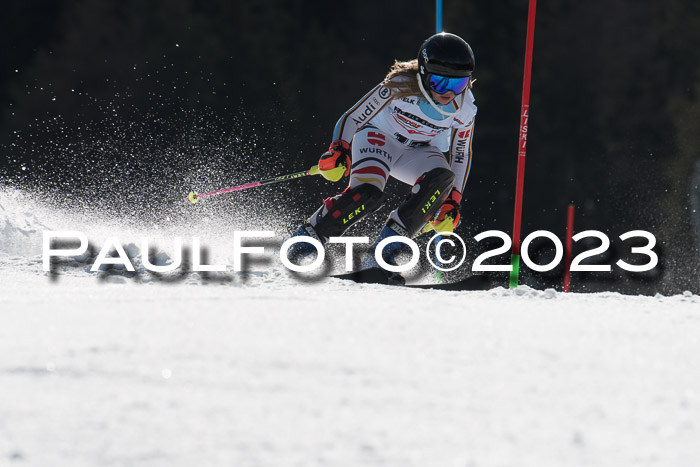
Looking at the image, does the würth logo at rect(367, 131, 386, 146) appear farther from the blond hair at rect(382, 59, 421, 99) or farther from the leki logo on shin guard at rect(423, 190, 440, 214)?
the leki logo on shin guard at rect(423, 190, 440, 214)

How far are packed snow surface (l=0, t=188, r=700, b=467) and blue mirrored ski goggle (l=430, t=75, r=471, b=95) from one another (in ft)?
6.53

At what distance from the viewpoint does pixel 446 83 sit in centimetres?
450

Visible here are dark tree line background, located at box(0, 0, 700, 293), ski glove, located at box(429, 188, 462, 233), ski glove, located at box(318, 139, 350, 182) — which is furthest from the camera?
dark tree line background, located at box(0, 0, 700, 293)

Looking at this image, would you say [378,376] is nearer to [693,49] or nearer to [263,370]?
[263,370]

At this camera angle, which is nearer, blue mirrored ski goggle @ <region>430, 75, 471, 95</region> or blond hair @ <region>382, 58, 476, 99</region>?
blue mirrored ski goggle @ <region>430, 75, 471, 95</region>

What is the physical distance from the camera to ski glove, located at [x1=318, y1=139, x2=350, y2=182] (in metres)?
4.71

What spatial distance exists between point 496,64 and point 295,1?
29.0 ft

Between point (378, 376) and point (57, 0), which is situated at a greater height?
point (57, 0)

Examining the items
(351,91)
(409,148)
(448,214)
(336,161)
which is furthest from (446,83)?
(351,91)

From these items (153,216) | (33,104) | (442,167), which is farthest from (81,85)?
(442,167)

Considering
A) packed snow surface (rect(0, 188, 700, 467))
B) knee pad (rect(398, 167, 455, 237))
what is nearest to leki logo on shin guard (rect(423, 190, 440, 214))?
knee pad (rect(398, 167, 455, 237))

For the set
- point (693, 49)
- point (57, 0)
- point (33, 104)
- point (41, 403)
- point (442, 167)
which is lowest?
point (41, 403)

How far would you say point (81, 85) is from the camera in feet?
79.5

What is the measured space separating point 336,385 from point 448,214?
325cm
